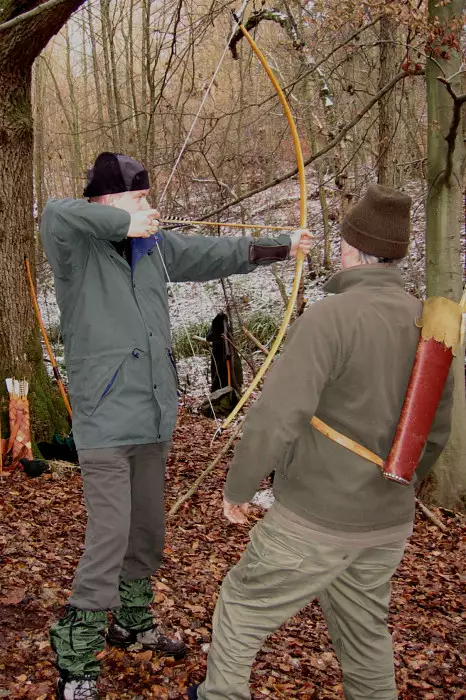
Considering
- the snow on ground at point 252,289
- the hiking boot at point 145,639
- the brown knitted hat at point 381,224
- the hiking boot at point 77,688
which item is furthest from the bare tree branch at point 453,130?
the snow on ground at point 252,289

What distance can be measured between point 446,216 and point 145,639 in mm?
3232

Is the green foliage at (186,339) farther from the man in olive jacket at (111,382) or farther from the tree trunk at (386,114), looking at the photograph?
the man in olive jacket at (111,382)

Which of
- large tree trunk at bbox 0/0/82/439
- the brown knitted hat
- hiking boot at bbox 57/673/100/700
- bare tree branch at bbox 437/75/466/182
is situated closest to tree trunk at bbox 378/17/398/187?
bare tree branch at bbox 437/75/466/182

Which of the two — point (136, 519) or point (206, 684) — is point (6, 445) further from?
point (206, 684)

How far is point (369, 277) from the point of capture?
5.90 ft

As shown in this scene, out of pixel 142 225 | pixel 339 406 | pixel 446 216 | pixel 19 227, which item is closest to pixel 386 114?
pixel 446 216

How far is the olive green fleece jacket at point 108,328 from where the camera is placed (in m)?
2.13

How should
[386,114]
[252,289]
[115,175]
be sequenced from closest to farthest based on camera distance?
1. [115,175]
2. [386,114]
3. [252,289]

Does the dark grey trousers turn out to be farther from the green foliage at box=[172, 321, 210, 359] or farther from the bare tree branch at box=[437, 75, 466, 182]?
the green foliage at box=[172, 321, 210, 359]

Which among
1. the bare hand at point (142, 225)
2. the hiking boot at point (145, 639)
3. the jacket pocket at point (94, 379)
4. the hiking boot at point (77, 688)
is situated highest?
the bare hand at point (142, 225)

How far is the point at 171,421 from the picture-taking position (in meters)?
2.28

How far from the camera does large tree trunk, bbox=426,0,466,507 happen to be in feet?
13.7

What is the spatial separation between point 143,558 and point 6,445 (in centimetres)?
263

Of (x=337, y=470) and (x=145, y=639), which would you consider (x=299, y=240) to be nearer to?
(x=337, y=470)
